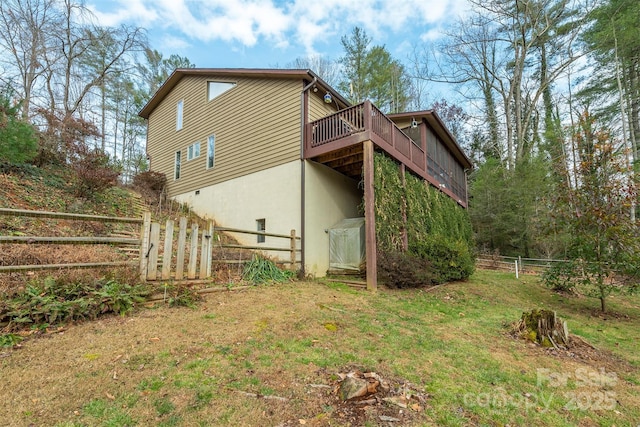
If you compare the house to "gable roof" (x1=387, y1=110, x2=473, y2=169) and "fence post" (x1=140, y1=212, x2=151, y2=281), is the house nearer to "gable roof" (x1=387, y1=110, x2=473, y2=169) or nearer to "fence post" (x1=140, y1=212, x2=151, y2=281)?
"gable roof" (x1=387, y1=110, x2=473, y2=169)

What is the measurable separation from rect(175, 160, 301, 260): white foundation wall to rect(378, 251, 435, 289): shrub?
8.97 feet

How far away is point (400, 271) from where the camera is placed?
27.0ft

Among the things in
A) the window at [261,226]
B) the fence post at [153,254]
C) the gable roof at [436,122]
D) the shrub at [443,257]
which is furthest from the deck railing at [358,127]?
the fence post at [153,254]

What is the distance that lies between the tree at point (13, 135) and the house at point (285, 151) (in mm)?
5297

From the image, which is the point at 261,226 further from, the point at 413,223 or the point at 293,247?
the point at 413,223

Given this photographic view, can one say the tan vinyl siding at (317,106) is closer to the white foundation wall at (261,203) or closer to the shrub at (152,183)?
the white foundation wall at (261,203)

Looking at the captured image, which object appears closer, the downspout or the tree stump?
the tree stump

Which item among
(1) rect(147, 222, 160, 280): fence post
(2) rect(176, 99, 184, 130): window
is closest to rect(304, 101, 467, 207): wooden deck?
(1) rect(147, 222, 160, 280): fence post

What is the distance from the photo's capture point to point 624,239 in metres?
6.60

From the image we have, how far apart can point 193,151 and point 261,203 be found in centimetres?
539

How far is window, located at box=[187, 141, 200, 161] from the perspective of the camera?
13.1 meters

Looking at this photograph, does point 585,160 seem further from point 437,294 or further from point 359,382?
point 359,382

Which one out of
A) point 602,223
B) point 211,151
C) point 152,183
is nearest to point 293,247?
point 211,151

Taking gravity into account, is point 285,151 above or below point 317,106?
below
